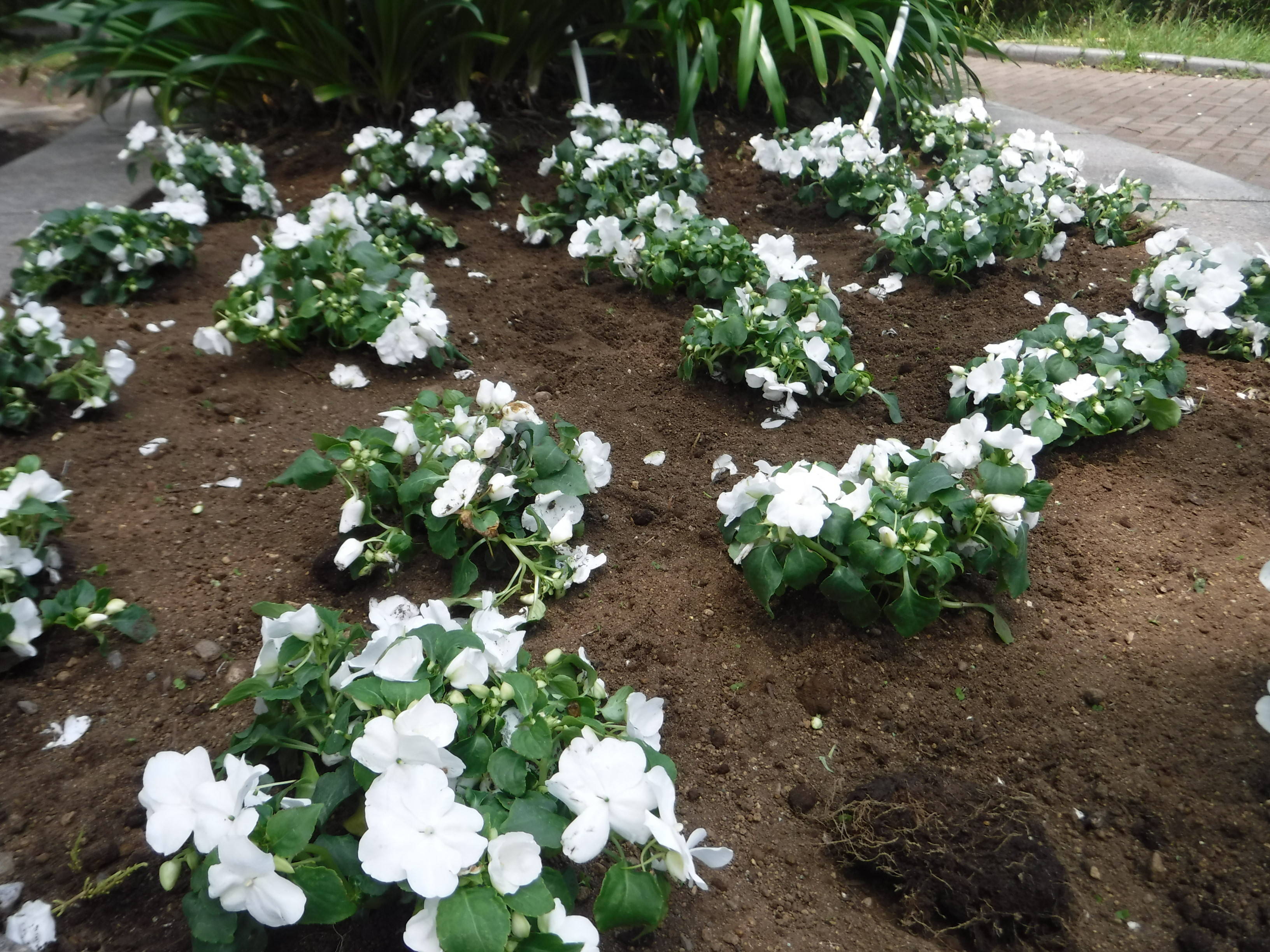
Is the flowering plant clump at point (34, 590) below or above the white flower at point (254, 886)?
below

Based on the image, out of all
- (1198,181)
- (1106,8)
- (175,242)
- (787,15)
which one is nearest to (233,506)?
(175,242)

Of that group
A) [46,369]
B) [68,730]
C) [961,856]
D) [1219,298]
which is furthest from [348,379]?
[1219,298]

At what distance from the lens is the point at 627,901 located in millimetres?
1043

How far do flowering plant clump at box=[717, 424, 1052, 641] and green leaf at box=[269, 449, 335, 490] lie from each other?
0.80 meters

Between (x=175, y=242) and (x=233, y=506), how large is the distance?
4.97ft

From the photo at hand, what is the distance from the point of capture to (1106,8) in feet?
33.8

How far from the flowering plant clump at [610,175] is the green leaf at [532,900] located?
2.66 m

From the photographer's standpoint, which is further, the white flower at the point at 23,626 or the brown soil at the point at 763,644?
the white flower at the point at 23,626

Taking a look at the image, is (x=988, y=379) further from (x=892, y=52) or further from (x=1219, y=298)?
(x=892, y=52)

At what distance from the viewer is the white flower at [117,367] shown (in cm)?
233

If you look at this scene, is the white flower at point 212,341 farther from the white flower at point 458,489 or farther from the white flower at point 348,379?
the white flower at point 458,489

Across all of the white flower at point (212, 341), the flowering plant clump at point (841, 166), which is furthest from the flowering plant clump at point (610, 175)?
the white flower at point (212, 341)

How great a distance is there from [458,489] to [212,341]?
4.11 ft

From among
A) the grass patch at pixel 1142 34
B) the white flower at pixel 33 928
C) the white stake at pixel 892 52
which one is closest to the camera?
the white flower at pixel 33 928
